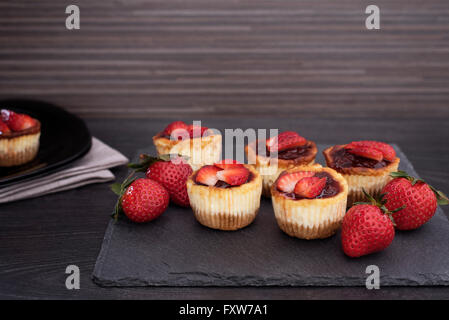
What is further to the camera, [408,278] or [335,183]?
[335,183]

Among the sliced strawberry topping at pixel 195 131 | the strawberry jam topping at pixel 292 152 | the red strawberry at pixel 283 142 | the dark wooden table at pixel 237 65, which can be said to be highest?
the dark wooden table at pixel 237 65

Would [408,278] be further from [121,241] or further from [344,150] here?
[121,241]

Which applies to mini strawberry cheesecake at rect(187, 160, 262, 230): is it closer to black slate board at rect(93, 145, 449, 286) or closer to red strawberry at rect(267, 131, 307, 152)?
black slate board at rect(93, 145, 449, 286)

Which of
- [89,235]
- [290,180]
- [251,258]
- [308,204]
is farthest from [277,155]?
[89,235]

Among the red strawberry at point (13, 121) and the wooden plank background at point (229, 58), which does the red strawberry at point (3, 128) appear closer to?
the red strawberry at point (13, 121)

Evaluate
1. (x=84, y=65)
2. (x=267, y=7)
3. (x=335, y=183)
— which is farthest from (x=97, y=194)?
(x=267, y=7)

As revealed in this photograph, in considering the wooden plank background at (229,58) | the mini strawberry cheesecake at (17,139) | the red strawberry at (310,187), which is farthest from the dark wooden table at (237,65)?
the red strawberry at (310,187)
